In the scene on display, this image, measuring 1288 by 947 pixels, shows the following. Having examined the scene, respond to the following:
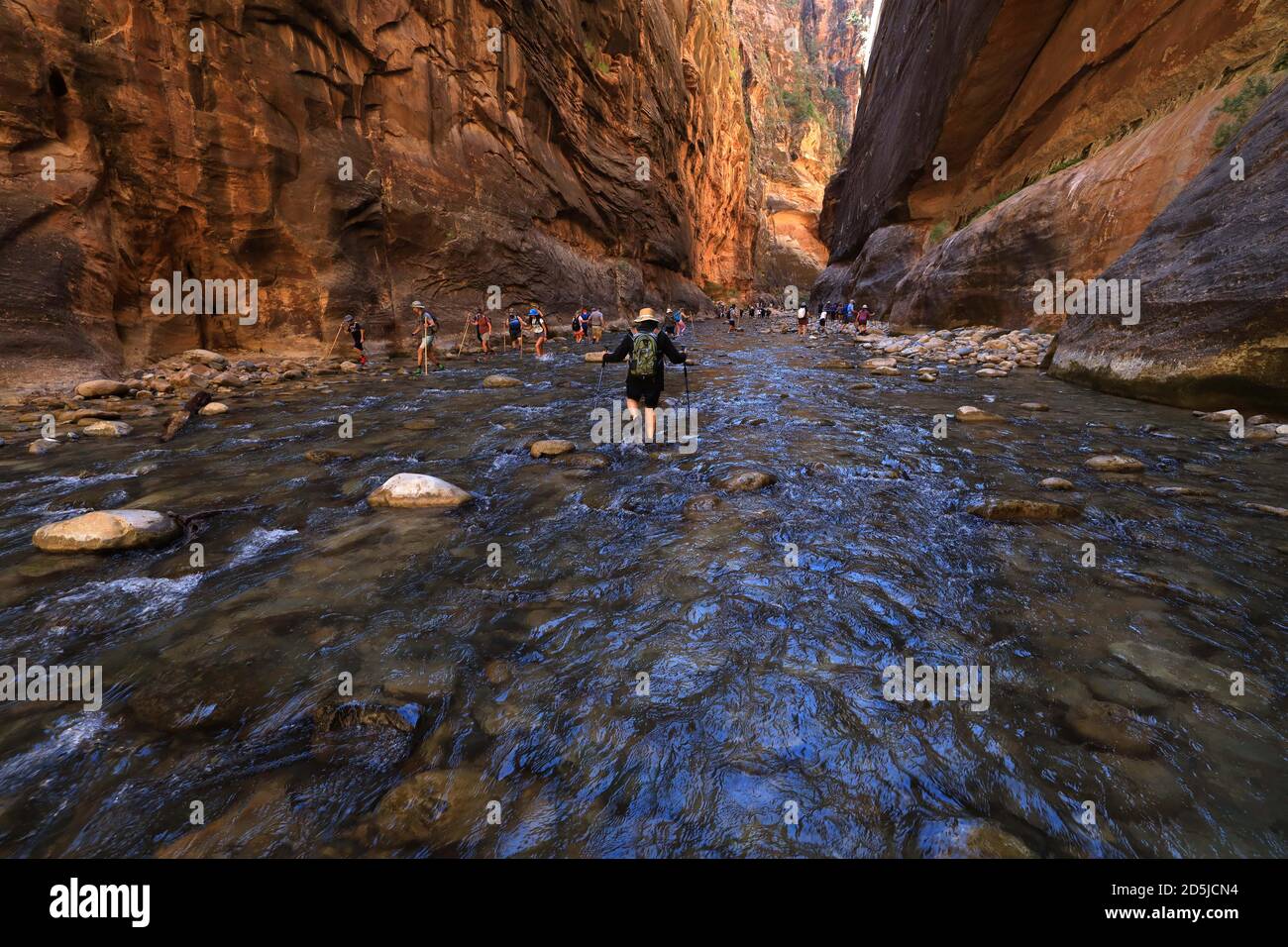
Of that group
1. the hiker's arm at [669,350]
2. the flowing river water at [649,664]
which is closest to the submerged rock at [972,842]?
the flowing river water at [649,664]

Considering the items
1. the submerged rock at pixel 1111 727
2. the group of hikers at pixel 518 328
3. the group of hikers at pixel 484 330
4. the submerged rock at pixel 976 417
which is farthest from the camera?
the group of hikers at pixel 518 328

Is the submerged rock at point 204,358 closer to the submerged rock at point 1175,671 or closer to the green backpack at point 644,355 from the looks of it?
the green backpack at point 644,355

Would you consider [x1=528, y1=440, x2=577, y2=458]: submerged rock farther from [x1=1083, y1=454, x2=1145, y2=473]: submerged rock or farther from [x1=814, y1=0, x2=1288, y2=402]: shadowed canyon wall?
[x1=814, y1=0, x2=1288, y2=402]: shadowed canyon wall

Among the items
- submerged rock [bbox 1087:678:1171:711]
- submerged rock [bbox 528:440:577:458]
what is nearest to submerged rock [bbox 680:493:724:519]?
submerged rock [bbox 528:440:577:458]

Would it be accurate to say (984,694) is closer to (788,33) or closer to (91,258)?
(91,258)

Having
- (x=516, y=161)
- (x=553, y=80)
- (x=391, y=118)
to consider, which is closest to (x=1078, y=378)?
(x=391, y=118)

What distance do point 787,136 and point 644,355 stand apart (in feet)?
300

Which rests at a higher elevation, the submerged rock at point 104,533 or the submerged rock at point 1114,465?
the submerged rock at point 1114,465

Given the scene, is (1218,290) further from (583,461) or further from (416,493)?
(416,493)

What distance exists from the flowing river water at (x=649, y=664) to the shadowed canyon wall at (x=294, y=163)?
1010 cm

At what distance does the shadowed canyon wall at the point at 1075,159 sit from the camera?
814 cm

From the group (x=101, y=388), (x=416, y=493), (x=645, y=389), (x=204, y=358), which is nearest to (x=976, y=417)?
(x=645, y=389)

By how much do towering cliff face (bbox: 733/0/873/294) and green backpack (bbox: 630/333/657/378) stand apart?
71.7 meters

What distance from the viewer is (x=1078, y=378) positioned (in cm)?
1038
